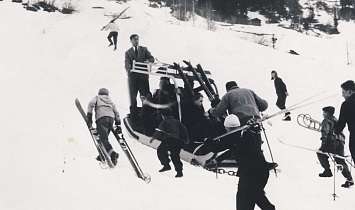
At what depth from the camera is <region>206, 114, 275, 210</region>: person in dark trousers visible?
410 cm

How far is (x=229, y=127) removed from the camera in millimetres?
4410

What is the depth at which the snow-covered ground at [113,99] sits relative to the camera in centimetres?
464

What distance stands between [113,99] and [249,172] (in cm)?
790

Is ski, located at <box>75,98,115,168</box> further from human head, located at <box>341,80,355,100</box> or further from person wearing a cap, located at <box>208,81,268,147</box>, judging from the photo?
human head, located at <box>341,80,355,100</box>

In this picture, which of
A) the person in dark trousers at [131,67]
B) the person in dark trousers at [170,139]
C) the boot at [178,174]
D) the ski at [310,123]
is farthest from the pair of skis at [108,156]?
the ski at [310,123]

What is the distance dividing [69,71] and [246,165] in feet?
32.2

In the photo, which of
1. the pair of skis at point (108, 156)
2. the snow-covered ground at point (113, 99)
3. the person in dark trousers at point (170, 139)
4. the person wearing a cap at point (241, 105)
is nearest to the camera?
the snow-covered ground at point (113, 99)

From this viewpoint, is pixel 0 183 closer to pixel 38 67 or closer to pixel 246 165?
pixel 246 165

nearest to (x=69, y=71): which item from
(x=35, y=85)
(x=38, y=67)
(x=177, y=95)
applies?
(x=38, y=67)

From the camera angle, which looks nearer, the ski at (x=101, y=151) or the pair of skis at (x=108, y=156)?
the pair of skis at (x=108, y=156)

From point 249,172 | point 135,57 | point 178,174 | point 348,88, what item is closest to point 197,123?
point 178,174

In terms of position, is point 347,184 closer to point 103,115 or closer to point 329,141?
point 329,141

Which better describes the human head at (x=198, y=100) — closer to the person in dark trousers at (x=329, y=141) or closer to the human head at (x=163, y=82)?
the human head at (x=163, y=82)

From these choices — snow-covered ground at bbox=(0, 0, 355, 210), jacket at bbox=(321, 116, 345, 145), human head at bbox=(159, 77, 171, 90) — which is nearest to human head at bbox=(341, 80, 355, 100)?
snow-covered ground at bbox=(0, 0, 355, 210)
